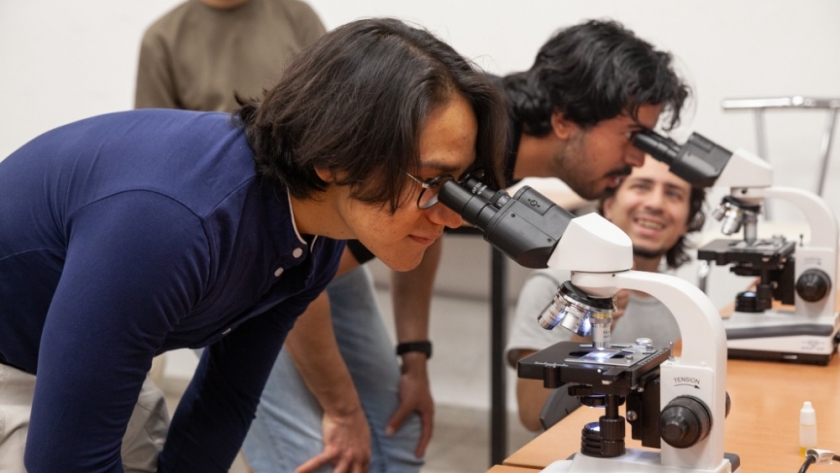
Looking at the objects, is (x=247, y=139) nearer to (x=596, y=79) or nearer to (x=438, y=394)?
(x=596, y=79)

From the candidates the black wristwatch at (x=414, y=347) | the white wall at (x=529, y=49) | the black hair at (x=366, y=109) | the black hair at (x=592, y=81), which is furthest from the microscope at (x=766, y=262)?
the white wall at (x=529, y=49)

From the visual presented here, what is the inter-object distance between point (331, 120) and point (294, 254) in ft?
0.67

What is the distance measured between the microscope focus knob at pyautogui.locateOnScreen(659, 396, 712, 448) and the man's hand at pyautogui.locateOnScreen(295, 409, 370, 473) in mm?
900

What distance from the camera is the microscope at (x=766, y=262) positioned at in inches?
69.2

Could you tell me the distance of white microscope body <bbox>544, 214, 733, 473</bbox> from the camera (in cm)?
102

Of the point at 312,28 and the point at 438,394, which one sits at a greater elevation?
the point at 312,28

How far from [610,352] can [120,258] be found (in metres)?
0.55

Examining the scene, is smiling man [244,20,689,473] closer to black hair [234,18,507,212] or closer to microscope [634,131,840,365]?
microscope [634,131,840,365]

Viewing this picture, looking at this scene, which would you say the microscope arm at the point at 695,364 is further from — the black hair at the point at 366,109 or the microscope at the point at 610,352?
the black hair at the point at 366,109

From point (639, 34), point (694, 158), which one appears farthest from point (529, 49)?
point (694, 158)

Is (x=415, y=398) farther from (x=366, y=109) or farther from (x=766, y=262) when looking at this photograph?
(x=366, y=109)

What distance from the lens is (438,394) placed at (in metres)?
3.82

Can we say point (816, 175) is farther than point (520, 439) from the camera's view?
No

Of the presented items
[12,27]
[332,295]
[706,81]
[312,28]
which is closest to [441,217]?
[332,295]
